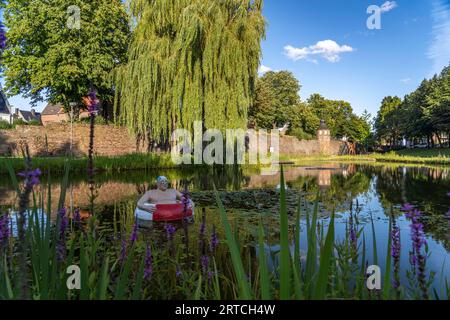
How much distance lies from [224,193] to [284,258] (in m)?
8.86

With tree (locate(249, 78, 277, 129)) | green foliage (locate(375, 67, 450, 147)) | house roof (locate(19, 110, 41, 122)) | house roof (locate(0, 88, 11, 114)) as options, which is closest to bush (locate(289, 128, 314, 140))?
tree (locate(249, 78, 277, 129))

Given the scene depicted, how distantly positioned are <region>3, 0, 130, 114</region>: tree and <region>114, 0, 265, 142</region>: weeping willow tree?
5.79 metres

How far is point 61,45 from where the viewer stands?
70.1 ft

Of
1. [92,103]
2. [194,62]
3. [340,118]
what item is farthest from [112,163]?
[340,118]

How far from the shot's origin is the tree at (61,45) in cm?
2134

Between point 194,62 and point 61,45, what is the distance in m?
11.0

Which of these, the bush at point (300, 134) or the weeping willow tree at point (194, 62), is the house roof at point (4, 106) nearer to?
the weeping willow tree at point (194, 62)

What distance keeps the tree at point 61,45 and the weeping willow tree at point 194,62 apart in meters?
5.79

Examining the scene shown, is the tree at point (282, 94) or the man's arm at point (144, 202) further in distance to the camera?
the tree at point (282, 94)

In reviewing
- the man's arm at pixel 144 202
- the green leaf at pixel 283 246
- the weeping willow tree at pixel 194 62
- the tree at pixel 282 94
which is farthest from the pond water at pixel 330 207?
the tree at pixel 282 94

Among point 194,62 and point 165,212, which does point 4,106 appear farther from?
point 165,212

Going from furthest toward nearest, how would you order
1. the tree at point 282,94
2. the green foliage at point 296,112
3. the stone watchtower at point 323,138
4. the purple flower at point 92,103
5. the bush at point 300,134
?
the stone watchtower at point 323,138
the bush at point 300,134
the tree at point 282,94
the green foliage at point 296,112
the purple flower at point 92,103

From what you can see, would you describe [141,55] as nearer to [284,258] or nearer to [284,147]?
[284,258]
